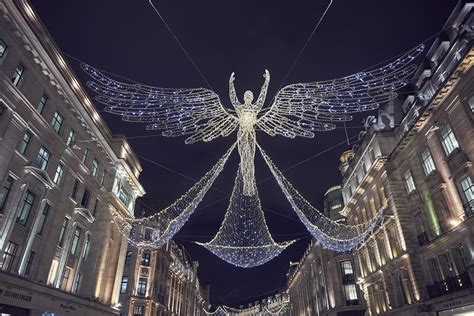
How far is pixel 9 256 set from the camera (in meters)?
17.9

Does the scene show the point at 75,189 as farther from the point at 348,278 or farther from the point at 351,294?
the point at 351,294

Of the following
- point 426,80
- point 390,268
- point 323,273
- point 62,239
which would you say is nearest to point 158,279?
point 323,273

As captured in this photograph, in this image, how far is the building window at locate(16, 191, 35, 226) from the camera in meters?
18.9

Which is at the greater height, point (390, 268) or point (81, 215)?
point (81, 215)

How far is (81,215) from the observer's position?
2575cm

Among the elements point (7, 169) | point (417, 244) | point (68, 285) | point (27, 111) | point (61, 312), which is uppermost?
point (27, 111)

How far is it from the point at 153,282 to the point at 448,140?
41.3 meters

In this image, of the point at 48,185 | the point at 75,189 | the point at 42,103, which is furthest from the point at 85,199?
the point at 42,103

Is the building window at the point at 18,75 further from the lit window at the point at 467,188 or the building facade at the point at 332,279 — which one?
the building facade at the point at 332,279

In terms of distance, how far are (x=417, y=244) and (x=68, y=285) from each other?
27034 mm

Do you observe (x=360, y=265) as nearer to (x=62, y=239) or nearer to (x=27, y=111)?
(x=62, y=239)

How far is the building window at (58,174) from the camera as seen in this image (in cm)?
2255

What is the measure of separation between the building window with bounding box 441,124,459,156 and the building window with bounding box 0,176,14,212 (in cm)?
2711

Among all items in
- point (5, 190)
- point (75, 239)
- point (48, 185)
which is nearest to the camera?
point (5, 190)
